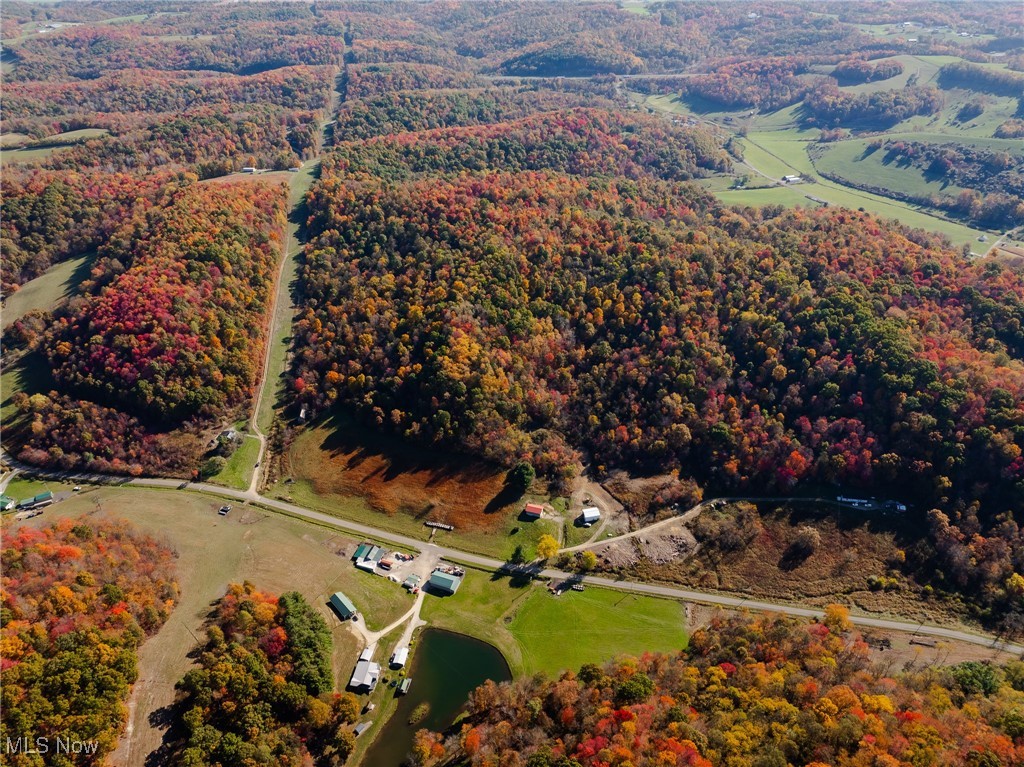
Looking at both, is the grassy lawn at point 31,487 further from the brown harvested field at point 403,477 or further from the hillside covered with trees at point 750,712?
the hillside covered with trees at point 750,712

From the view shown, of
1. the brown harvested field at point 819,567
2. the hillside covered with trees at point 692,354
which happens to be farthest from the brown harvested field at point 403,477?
the brown harvested field at point 819,567

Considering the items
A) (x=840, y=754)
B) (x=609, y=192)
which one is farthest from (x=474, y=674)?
(x=609, y=192)

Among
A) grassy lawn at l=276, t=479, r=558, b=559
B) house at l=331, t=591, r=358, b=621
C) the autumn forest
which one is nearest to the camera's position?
the autumn forest

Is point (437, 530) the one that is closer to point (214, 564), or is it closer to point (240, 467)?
point (214, 564)

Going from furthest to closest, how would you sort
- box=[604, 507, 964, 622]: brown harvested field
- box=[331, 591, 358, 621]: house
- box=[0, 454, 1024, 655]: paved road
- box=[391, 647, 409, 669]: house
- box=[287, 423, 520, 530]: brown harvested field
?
box=[287, 423, 520, 530]: brown harvested field
box=[604, 507, 964, 622]: brown harvested field
box=[0, 454, 1024, 655]: paved road
box=[331, 591, 358, 621]: house
box=[391, 647, 409, 669]: house

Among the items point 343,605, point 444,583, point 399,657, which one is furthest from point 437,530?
point 399,657

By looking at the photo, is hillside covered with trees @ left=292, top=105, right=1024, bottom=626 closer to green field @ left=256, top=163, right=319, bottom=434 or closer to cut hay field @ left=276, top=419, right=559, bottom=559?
cut hay field @ left=276, top=419, right=559, bottom=559

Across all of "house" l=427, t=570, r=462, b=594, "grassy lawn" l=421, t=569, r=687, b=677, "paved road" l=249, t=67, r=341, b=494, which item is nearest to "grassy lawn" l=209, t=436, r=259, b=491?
"paved road" l=249, t=67, r=341, b=494
